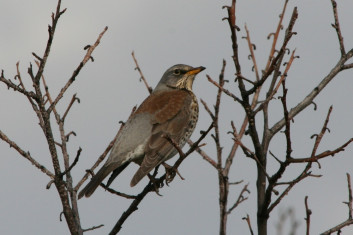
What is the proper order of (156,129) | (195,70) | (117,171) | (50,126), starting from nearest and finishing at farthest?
(50,126)
(117,171)
(156,129)
(195,70)

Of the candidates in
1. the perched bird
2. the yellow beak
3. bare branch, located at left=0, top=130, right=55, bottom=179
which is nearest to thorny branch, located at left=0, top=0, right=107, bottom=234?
bare branch, located at left=0, top=130, right=55, bottom=179

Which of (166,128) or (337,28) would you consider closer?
(337,28)

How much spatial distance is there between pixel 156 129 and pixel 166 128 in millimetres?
153

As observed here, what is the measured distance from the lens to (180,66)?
30.8 feet

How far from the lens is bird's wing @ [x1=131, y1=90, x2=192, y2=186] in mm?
7039

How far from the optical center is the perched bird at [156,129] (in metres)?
7.03

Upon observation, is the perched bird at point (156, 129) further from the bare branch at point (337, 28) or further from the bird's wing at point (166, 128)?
the bare branch at point (337, 28)

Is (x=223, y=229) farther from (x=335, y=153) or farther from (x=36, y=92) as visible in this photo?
(x=36, y=92)

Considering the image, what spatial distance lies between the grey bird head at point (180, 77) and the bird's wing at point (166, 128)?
37 centimetres

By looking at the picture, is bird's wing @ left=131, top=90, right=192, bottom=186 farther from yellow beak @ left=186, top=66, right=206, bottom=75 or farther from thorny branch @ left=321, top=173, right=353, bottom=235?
thorny branch @ left=321, top=173, right=353, bottom=235

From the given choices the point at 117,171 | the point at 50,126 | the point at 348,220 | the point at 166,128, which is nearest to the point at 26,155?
the point at 50,126

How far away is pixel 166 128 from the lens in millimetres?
7879

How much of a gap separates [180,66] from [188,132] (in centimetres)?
173

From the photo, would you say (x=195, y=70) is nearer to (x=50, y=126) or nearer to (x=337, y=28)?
(x=337, y=28)
